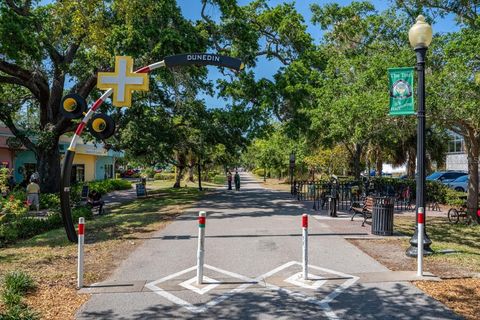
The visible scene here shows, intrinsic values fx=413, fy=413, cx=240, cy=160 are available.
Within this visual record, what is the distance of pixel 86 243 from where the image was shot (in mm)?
9969

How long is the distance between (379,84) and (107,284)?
1042 centimetres

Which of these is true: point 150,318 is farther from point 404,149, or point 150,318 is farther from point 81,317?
point 404,149

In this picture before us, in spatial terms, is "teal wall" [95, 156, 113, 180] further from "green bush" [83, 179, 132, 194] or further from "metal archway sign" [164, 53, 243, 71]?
"metal archway sign" [164, 53, 243, 71]

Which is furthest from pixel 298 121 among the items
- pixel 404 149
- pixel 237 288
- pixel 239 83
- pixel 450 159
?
pixel 450 159

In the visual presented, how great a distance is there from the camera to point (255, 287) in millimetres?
6414

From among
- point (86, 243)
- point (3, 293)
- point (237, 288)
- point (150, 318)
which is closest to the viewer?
point (150, 318)

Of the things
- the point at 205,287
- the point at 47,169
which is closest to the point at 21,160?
the point at 47,169

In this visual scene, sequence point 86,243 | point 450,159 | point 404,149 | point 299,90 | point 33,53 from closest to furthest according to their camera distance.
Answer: point 86,243, point 33,53, point 299,90, point 404,149, point 450,159

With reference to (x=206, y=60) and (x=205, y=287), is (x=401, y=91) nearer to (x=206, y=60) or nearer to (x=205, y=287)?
(x=206, y=60)

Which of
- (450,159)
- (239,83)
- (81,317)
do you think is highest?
(239,83)

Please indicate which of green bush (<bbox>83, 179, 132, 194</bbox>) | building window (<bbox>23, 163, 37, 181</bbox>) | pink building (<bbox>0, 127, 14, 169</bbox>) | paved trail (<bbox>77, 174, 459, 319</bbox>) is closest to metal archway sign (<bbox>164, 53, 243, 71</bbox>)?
paved trail (<bbox>77, 174, 459, 319</bbox>)

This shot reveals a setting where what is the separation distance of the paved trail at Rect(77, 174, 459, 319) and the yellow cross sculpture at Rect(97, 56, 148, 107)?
355 cm

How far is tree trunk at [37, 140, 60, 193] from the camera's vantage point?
22.4 metres

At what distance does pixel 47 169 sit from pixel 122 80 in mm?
15312
